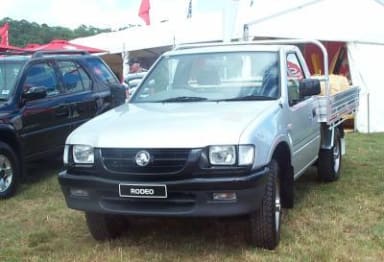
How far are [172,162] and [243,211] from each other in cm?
63

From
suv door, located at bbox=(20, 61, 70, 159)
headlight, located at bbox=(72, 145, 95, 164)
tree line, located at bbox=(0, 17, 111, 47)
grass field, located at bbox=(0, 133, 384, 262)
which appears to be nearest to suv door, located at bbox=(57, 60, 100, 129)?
suv door, located at bbox=(20, 61, 70, 159)

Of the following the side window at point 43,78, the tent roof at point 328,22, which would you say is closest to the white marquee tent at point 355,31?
the tent roof at point 328,22

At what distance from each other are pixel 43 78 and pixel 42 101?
1.34ft

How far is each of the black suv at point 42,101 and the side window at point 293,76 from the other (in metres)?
2.12

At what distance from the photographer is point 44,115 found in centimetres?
774

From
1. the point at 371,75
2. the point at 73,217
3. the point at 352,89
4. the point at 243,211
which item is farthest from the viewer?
the point at 371,75

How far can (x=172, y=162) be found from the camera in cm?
448

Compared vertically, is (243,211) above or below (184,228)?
above

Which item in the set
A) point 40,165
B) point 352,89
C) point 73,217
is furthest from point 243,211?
point 40,165

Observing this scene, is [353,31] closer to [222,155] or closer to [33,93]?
[33,93]

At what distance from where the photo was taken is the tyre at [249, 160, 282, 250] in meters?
4.73

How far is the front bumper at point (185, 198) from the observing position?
4.41 metres

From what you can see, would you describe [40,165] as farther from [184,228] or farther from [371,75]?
[371,75]

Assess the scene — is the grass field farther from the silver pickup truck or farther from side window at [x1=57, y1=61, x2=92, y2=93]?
side window at [x1=57, y1=61, x2=92, y2=93]
